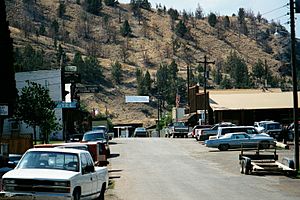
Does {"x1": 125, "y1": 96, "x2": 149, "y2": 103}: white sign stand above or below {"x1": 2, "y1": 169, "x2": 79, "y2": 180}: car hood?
above

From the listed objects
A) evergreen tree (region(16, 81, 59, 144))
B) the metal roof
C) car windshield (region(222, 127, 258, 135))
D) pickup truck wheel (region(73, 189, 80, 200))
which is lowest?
pickup truck wheel (region(73, 189, 80, 200))

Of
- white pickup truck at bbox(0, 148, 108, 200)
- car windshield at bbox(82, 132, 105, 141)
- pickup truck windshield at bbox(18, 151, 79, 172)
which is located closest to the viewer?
white pickup truck at bbox(0, 148, 108, 200)

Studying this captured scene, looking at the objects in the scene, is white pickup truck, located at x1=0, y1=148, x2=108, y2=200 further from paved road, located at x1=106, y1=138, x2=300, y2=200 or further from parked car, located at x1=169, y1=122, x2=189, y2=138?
parked car, located at x1=169, y1=122, x2=189, y2=138

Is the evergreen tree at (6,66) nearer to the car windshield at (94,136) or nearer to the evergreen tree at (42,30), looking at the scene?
the car windshield at (94,136)

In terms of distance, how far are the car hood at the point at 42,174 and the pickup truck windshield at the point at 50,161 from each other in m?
0.43

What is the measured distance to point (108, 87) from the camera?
14588 cm

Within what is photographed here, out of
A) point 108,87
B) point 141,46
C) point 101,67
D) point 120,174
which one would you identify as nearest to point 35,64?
point 108,87

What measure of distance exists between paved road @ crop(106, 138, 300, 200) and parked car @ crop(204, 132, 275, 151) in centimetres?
550

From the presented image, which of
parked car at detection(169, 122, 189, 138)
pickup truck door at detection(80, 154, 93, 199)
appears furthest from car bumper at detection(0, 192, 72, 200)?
parked car at detection(169, 122, 189, 138)

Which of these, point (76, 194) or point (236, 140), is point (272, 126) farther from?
point (76, 194)

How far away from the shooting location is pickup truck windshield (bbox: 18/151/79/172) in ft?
52.1

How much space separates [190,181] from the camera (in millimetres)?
25297

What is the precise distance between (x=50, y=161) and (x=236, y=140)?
104 ft

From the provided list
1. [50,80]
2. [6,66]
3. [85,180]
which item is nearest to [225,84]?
[50,80]
